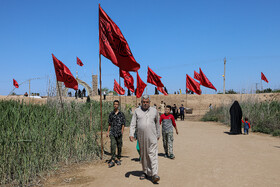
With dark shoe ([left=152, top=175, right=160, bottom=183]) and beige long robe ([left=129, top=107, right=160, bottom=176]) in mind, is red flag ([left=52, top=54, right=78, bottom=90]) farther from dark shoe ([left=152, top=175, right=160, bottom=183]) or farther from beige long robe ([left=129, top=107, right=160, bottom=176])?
dark shoe ([left=152, top=175, right=160, bottom=183])

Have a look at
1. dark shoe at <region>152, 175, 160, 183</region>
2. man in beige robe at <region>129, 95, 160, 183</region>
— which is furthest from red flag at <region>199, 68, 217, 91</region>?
dark shoe at <region>152, 175, 160, 183</region>

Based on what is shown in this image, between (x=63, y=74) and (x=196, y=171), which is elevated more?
(x=63, y=74)

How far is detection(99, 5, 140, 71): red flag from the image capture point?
7.04 metres

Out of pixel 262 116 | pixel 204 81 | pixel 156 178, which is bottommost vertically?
pixel 156 178

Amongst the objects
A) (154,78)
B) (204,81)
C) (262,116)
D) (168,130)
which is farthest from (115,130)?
(204,81)

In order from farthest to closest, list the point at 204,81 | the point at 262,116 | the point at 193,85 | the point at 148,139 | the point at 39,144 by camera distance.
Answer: the point at 193,85
the point at 204,81
the point at 262,116
the point at 39,144
the point at 148,139

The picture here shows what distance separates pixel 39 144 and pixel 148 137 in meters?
2.59

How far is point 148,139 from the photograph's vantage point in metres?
5.25

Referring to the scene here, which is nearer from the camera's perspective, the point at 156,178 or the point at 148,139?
the point at 156,178

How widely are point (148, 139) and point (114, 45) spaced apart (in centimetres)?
310

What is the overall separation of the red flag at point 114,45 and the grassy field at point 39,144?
2200mm

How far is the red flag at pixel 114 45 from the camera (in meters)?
7.04

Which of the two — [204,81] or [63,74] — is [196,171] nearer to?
[63,74]

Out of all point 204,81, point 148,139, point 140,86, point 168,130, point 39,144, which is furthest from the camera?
point 204,81
